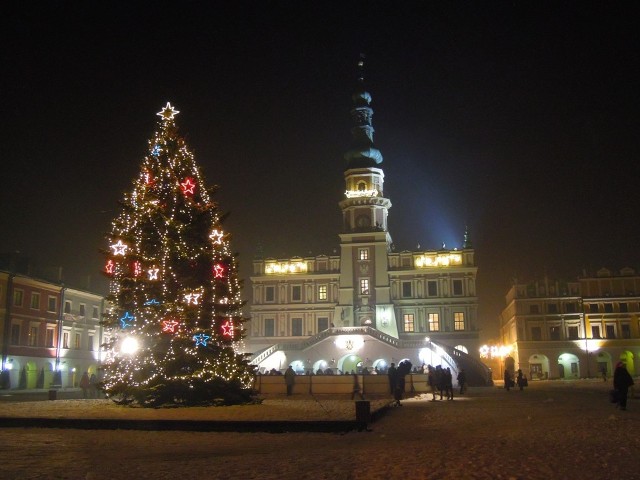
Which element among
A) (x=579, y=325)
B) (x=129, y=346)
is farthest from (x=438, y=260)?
(x=129, y=346)

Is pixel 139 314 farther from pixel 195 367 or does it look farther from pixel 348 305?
pixel 348 305

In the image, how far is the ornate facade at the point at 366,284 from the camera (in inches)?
2753

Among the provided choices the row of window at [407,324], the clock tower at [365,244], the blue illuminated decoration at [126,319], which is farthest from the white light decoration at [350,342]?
the blue illuminated decoration at [126,319]

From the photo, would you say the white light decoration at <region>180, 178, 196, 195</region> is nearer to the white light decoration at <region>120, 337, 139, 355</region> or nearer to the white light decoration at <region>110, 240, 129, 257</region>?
the white light decoration at <region>110, 240, 129, 257</region>

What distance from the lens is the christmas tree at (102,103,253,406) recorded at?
70.9 feet

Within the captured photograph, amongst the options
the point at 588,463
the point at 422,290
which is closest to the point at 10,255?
the point at 422,290

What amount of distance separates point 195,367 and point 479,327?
52.0 m

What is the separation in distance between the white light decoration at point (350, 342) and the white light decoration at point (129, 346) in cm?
4230

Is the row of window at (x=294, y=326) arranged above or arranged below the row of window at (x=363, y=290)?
below

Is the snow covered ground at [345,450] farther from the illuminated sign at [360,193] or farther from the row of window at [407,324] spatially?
the illuminated sign at [360,193]

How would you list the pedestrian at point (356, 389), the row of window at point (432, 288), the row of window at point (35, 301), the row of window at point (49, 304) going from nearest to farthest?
the pedestrian at point (356, 389) → the row of window at point (35, 301) → the row of window at point (49, 304) → the row of window at point (432, 288)

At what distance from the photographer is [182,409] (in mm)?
20391

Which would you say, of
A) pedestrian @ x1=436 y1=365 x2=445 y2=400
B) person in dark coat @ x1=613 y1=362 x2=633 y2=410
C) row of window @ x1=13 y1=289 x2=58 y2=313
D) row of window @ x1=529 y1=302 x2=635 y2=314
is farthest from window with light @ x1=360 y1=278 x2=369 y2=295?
person in dark coat @ x1=613 y1=362 x2=633 y2=410

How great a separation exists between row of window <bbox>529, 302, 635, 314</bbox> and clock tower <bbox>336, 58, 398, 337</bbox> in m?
16.1
